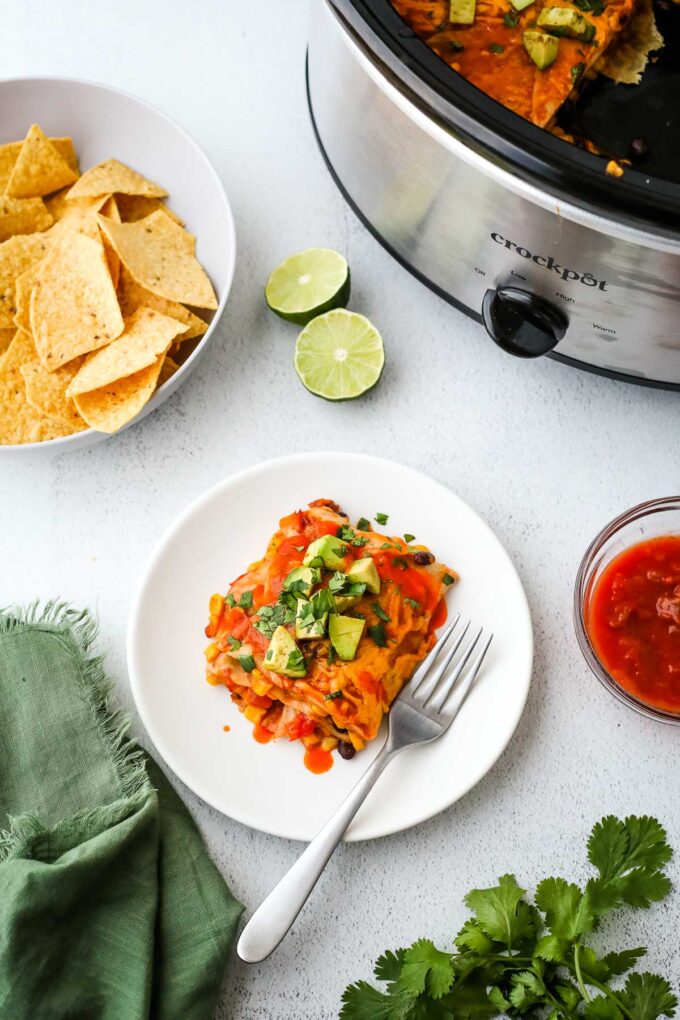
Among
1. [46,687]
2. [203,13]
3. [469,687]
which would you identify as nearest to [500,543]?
[469,687]

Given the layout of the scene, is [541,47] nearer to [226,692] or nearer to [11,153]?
[11,153]

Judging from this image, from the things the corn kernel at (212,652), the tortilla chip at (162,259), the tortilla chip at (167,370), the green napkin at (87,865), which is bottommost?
the green napkin at (87,865)

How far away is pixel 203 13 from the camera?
2445 mm

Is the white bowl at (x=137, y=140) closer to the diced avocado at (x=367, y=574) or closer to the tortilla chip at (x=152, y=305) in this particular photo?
the tortilla chip at (x=152, y=305)

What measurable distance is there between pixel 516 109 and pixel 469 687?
1.06m

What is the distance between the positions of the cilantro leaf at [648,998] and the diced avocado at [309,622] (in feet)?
2.73

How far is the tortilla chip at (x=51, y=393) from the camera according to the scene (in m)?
2.05

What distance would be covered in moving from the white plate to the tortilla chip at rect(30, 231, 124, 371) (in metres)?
0.41

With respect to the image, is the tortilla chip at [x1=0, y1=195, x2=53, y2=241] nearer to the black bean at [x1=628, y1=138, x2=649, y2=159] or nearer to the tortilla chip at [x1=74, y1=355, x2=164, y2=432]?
the tortilla chip at [x1=74, y1=355, x2=164, y2=432]

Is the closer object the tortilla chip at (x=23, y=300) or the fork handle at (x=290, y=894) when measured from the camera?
the fork handle at (x=290, y=894)

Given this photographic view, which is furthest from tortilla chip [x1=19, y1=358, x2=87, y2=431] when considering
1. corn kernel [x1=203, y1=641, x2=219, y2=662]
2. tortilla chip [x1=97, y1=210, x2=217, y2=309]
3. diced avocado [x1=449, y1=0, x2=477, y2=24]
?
diced avocado [x1=449, y1=0, x2=477, y2=24]

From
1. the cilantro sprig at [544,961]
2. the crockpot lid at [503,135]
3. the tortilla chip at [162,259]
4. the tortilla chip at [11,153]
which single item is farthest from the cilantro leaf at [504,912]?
the tortilla chip at [11,153]

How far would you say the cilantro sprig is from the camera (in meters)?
1.77

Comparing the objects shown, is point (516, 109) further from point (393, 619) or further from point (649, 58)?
point (393, 619)
